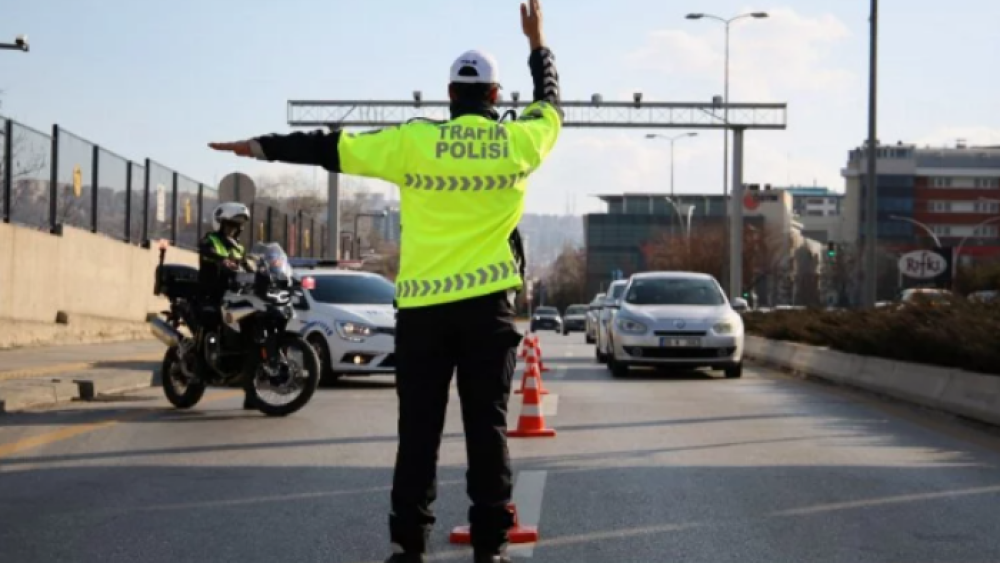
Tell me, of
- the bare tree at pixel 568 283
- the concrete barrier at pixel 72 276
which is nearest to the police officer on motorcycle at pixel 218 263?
the concrete barrier at pixel 72 276

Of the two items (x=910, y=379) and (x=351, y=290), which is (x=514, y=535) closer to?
(x=910, y=379)

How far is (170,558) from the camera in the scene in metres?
6.84

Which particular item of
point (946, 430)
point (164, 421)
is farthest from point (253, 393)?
point (946, 430)

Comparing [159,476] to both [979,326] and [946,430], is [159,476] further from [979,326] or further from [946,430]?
[979,326]

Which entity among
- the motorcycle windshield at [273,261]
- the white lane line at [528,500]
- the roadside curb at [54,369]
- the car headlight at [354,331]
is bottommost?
the white lane line at [528,500]

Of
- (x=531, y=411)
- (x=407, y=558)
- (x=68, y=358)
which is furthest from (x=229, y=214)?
(x=407, y=558)

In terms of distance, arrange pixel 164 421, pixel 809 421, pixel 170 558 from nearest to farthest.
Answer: pixel 170 558 < pixel 164 421 < pixel 809 421

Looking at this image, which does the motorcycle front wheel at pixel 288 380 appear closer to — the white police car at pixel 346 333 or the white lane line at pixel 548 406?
the white lane line at pixel 548 406

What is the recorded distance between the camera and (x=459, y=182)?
5.99 meters

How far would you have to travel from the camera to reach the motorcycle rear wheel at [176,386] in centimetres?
1433

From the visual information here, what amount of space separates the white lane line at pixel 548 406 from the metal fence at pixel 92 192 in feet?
34.8

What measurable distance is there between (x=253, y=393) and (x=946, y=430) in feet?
20.1

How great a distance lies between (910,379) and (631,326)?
596 cm

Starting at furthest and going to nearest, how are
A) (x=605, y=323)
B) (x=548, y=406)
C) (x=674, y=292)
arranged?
(x=605, y=323)
(x=674, y=292)
(x=548, y=406)
